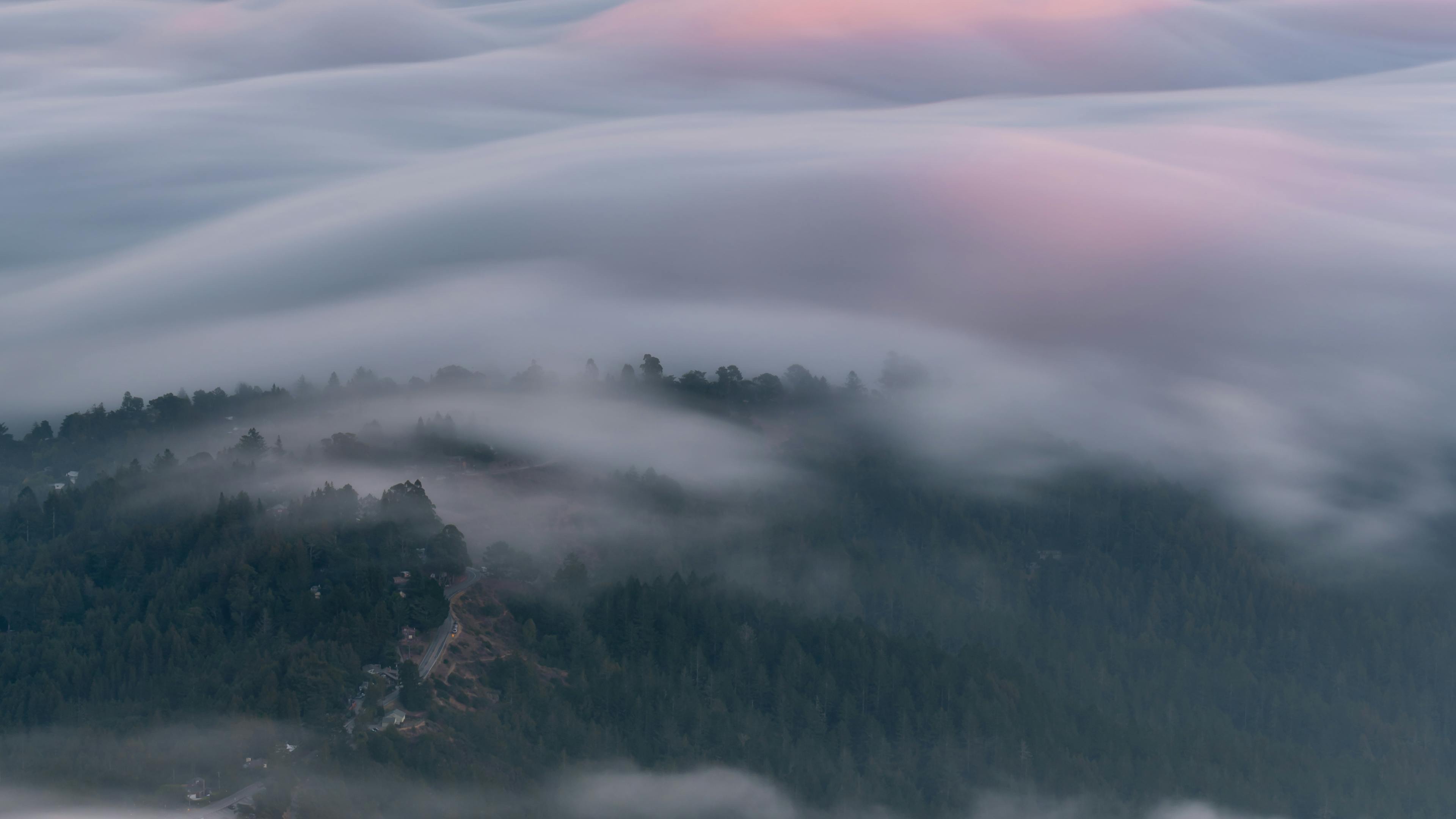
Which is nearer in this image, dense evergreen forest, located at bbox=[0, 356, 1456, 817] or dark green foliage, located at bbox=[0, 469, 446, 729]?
dark green foliage, located at bbox=[0, 469, 446, 729]

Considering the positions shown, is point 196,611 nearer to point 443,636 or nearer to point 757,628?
point 443,636

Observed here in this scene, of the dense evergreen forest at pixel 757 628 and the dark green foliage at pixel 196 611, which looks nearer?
the dark green foliage at pixel 196 611

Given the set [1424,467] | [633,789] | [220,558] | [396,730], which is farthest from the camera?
[1424,467]

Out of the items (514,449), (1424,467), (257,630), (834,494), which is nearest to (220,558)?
(257,630)

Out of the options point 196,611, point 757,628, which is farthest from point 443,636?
point 757,628

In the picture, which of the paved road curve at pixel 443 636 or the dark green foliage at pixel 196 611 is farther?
the paved road curve at pixel 443 636

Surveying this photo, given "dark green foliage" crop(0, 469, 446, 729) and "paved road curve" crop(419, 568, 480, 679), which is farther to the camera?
"paved road curve" crop(419, 568, 480, 679)

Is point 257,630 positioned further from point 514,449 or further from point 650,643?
point 514,449

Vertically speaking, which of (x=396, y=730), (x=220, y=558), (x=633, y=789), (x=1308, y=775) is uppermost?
(x=220, y=558)
